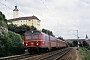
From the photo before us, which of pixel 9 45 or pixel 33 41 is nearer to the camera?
pixel 9 45

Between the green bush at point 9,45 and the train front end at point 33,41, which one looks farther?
the train front end at point 33,41

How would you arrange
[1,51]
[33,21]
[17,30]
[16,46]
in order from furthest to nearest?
[33,21], [17,30], [16,46], [1,51]

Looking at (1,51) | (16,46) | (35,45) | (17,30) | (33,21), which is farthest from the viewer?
(33,21)

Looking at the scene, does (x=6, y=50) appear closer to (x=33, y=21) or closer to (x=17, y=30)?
(x=17, y=30)

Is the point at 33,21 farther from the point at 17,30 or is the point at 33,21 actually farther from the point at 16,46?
the point at 16,46

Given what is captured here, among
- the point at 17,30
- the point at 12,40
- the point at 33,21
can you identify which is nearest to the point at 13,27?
the point at 17,30

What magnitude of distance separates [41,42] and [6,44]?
4.70m

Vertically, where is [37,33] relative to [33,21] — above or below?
below

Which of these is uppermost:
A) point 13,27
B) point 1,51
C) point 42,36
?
point 13,27

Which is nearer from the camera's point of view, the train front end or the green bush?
the green bush

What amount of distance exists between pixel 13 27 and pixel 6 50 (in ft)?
249

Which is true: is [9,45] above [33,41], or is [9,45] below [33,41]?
below

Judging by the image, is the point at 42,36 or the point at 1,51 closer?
the point at 1,51

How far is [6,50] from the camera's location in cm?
2930
